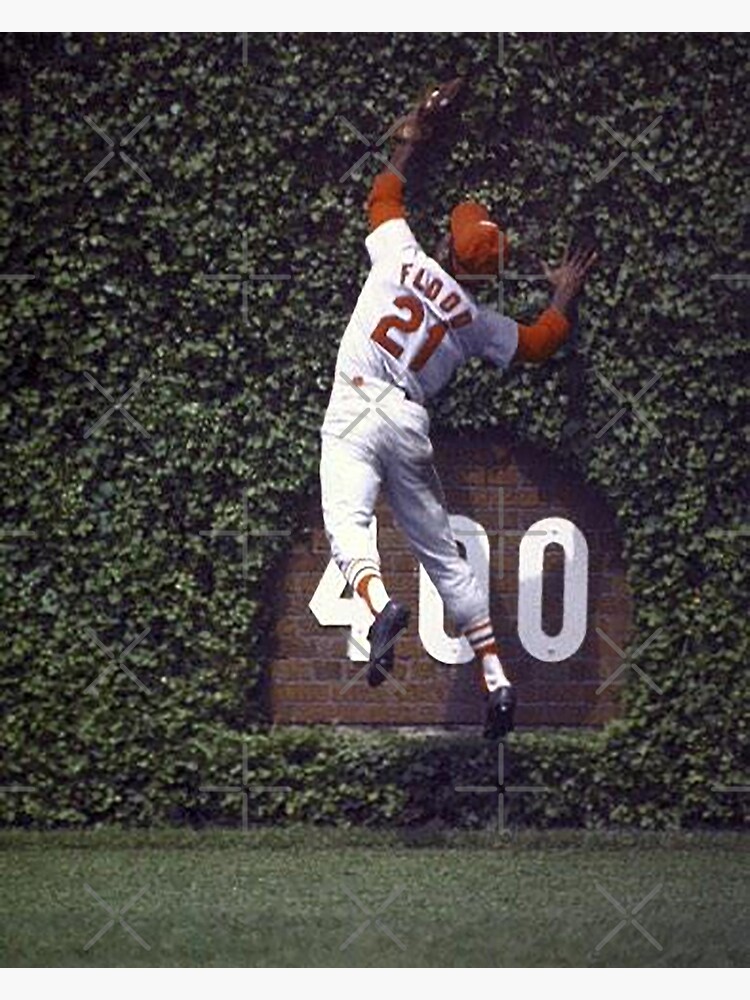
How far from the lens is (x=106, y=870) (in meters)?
8.32

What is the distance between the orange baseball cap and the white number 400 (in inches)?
41.0

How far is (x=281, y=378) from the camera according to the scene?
900cm

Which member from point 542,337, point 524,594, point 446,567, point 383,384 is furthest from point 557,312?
point 524,594

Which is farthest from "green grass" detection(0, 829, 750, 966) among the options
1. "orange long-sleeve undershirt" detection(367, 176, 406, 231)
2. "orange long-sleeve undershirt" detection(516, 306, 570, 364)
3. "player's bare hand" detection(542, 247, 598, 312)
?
"orange long-sleeve undershirt" detection(367, 176, 406, 231)

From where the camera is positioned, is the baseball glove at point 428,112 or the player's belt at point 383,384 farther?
the baseball glove at point 428,112

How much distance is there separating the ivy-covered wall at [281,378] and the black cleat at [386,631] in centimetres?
95

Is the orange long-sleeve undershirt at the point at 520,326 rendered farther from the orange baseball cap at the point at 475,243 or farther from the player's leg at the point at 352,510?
the player's leg at the point at 352,510

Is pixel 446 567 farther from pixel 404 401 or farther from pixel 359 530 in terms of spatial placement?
pixel 404 401

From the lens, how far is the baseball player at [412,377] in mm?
8625

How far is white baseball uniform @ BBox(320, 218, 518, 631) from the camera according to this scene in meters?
8.63

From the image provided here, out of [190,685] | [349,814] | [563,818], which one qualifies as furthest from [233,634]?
[563,818]

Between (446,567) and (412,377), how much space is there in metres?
0.71

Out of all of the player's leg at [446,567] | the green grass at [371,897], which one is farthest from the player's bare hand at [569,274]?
the green grass at [371,897]

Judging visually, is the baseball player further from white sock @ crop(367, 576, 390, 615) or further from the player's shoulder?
white sock @ crop(367, 576, 390, 615)
